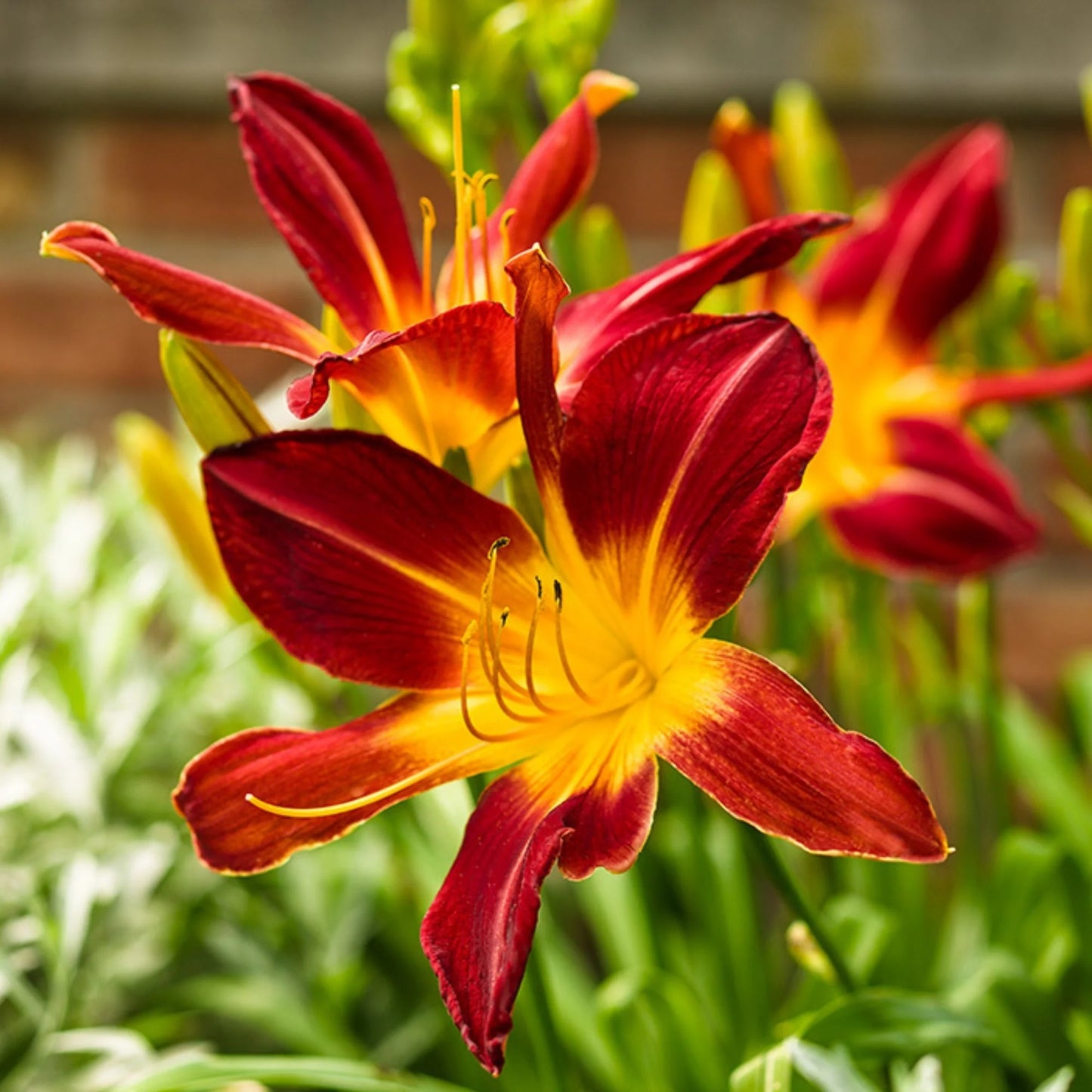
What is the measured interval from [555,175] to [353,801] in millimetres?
150

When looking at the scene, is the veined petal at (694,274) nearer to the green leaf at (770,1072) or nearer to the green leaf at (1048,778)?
the green leaf at (770,1072)

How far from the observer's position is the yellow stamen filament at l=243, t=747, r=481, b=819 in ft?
0.80

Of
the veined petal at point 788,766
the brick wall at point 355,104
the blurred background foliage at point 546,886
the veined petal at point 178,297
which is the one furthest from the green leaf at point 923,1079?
the brick wall at point 355,104

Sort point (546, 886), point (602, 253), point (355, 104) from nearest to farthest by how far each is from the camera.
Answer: point (602, 253) → point (546, 886) → point (355, 104)

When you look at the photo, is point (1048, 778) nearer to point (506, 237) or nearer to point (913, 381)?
point (913, 381)

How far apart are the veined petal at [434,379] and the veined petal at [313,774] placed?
0.19 feet

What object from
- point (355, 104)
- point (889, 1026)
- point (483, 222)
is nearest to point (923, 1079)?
point (889, 1026)

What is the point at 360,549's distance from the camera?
257mm

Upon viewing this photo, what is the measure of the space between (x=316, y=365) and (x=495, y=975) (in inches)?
4.3

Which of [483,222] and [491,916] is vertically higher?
[483,222]

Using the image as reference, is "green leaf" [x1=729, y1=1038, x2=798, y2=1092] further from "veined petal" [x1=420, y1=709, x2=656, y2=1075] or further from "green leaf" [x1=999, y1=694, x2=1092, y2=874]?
"green leaf" [x1=999, y1=694, x2=1092, y2=874]

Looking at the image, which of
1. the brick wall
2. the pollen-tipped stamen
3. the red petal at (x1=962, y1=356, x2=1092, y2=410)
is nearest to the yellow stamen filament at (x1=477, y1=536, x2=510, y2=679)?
the pollen-tipped stamen

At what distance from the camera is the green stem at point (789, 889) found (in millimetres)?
260

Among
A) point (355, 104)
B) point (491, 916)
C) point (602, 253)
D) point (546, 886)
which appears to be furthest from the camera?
point (355, 104)
